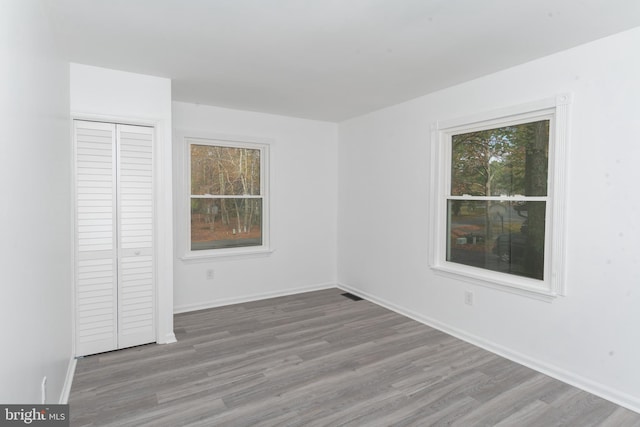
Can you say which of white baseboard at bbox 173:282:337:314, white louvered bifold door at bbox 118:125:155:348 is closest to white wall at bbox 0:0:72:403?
white louvered bifold door at bbox 118:125:155:348

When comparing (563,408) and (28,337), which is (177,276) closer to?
(28,337)

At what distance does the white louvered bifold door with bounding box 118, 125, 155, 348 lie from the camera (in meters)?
3.17

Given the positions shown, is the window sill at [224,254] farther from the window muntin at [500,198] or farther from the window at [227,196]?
the window muntin at [500,198]

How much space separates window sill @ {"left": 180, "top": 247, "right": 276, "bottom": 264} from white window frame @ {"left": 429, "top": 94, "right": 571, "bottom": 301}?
2189 millimetres

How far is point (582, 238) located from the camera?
2.60 meters

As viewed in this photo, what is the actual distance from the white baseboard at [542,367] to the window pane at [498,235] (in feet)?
2.20

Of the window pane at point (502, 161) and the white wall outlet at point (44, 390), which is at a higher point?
the window pane at point (502, 161)

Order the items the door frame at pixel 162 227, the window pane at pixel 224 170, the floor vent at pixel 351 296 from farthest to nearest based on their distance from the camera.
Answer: the floor vent at pixel 351 296
the window pane at pixel 224 170
the door frame at pixel 162 227

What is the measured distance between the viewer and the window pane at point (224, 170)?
14.3ft

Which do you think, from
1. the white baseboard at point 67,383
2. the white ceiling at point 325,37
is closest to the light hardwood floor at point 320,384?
the white baseboard at point 67,383

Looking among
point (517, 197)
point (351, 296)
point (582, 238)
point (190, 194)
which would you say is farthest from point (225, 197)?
point (582, 238)

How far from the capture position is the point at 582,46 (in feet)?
8.39

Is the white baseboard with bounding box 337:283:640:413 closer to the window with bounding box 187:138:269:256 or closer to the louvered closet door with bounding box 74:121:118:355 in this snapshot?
the window with bounding box 187:138:269:256

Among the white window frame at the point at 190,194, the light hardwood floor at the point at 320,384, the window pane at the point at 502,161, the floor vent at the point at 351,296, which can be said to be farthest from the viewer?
the floor vent at the point at 351,296
